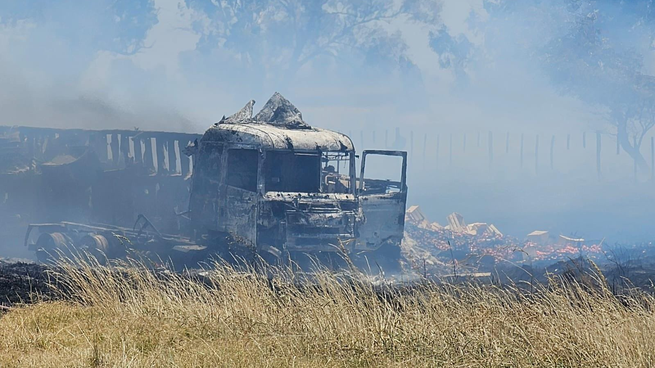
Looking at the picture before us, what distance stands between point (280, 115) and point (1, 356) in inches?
379

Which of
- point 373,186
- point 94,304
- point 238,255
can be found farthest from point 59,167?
point 94,304

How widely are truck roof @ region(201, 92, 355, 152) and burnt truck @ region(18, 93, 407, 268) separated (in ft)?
0.07

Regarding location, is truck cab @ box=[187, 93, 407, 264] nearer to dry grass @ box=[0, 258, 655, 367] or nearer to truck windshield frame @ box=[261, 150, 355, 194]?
truck windshield frame @ box=[261, 150, 355, 194]

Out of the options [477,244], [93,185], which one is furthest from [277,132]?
[477,244]

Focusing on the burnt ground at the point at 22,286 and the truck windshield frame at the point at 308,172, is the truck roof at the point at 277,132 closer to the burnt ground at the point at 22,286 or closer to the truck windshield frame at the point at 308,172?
the truck windshield frame at the point at 308,172

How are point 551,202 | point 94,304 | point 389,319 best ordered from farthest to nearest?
point 551,202, point 94,304, point 389,319

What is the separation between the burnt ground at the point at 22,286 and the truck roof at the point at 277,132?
442cm

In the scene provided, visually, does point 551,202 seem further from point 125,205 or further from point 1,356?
point 1,356

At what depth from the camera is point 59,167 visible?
16094 mm

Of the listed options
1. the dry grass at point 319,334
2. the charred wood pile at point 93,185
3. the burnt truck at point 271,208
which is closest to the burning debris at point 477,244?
the burnt truck at point 271,208

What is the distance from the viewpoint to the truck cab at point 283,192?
12.1m

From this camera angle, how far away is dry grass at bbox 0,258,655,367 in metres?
5.02

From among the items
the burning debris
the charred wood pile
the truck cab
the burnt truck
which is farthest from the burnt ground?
the burning debris

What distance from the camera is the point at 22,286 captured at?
8367mm
